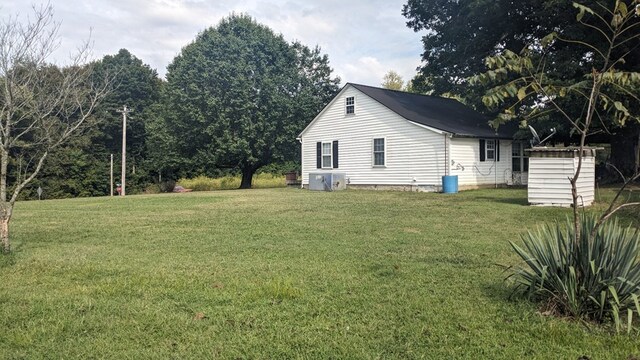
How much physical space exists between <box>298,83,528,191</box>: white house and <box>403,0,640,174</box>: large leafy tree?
6.97ft

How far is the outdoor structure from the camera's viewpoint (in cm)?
1242

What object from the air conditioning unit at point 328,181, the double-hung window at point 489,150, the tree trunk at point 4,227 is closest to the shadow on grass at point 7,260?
the tree trunk at point 4,227

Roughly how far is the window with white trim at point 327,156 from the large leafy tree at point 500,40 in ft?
24.5

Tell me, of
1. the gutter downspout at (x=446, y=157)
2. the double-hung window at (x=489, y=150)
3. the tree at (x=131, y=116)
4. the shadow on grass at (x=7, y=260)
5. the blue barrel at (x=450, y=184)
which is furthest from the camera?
the tree at (x=131, y=116)

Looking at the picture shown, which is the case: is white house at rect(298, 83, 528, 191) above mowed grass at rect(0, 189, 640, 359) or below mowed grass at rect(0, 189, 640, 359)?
above

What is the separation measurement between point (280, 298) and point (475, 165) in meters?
17.9

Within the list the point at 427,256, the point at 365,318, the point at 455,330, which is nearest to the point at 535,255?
the point at 455,330

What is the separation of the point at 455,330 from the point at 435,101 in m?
24.1

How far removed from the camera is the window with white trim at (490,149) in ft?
70.9

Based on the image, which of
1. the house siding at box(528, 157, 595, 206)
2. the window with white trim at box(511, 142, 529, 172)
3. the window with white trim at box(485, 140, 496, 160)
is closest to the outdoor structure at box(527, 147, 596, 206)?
the house siding at box(528, 157, 595, 206)

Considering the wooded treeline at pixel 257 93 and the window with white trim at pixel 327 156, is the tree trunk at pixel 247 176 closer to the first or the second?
the wooded treeline at pixel 257 93

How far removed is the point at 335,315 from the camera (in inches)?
164

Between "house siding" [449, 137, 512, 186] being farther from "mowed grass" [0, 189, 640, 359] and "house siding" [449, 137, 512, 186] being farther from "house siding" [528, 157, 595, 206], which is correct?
"mowed grass" [0, 189, 640, 359]

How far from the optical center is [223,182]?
38750mm
